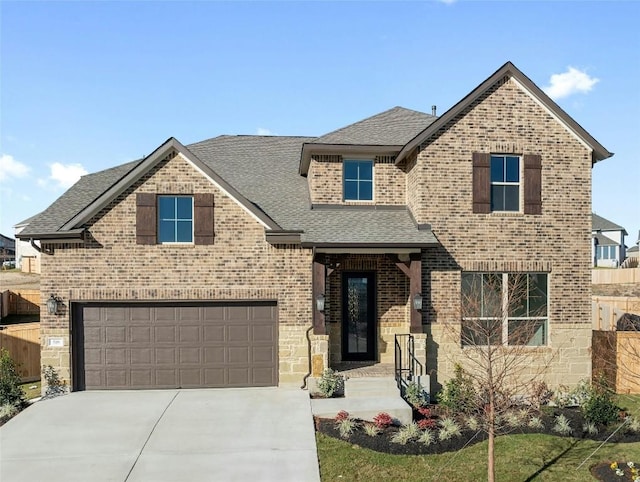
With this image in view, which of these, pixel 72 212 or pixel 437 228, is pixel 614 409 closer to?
pixel 437 228

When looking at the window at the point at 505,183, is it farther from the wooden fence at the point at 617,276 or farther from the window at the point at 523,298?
the wooden fence at the point at 617,276

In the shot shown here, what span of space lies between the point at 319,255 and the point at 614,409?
713 centimetres

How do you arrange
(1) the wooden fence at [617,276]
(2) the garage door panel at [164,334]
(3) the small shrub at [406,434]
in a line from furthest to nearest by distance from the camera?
(1) the wooden fence at [617,276] < (2) the garage door panel at [164,334] < (3) the small shrub at [406,434]

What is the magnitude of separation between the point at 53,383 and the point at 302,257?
6.82 meters

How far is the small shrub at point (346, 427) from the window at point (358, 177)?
6.32 metres

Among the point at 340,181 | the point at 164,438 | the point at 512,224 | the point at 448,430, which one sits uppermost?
the point at 340,181

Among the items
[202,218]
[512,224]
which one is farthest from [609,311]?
[202,218]

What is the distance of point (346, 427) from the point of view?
29.3ft

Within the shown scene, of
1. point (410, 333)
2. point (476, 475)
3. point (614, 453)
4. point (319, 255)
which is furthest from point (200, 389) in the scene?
point (614, 453)

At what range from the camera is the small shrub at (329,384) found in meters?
11.0

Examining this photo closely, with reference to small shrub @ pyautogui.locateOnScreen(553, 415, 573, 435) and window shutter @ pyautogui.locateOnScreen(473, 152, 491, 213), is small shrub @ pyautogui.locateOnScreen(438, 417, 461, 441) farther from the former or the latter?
window shutter @ pyautogui.locateOnScreen(473, 152, 491, 213)

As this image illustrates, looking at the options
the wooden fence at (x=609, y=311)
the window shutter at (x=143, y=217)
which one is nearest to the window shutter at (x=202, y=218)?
the window shutter at (x=143, y=217)

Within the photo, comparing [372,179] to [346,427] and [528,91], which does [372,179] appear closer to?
[528,91]

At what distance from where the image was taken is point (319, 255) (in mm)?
11766
